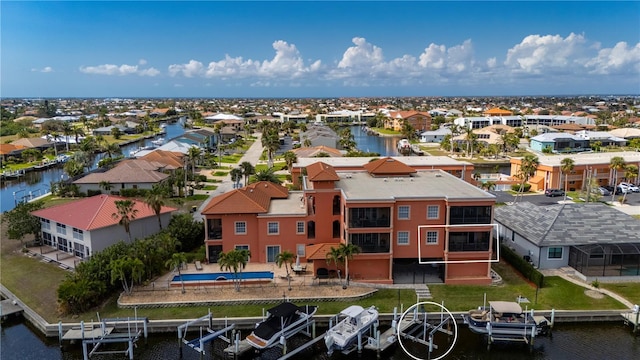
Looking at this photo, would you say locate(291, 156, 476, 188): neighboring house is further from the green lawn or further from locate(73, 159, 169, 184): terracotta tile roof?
the green lawn

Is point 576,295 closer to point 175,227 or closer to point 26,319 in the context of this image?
point 175,227

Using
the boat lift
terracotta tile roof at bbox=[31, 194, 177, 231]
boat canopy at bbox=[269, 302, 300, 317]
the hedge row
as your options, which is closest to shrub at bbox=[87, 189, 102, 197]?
terracotta tile roof at bbox=[31, 194, 177, 231]

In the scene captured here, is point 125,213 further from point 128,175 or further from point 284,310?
point 128,175

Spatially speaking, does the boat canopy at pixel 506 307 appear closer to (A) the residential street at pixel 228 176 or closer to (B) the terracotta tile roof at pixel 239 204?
(B) the terracotta tile roof at pixel 239 204

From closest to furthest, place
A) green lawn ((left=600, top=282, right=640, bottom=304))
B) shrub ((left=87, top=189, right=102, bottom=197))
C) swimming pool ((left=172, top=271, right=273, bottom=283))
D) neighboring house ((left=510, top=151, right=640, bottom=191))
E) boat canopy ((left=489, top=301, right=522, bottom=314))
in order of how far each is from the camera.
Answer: boat canopy ((left=489, top=301, right=522, bottom=314))
green lawn ((left=600, top=282, right=640, bottom=304))
swimming pool ((left=172, top=271, right=273, bottom=283))
shrub ((left=87, top=189, right=102, bottom=197))
neighboring house ((left=510, top=151, right=640, bottom=191))

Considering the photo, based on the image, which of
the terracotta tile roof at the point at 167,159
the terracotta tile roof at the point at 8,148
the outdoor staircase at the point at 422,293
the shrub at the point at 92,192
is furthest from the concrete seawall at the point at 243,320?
the terracotta tile roof at the point at 8,148

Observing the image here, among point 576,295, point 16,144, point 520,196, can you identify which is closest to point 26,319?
point 576,295
